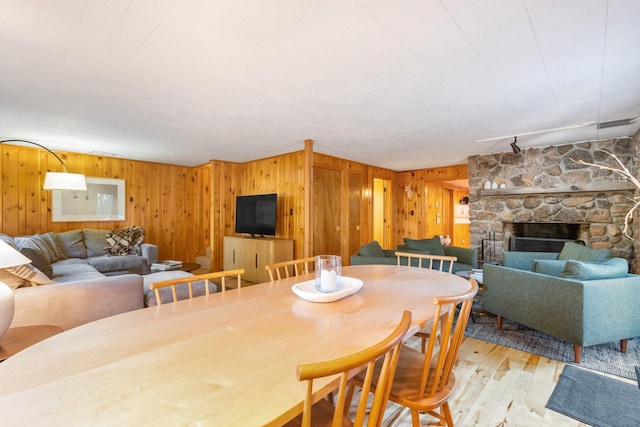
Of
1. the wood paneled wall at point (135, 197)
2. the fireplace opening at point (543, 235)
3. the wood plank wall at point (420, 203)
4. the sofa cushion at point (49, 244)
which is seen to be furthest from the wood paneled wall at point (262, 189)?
the fireplace opening at point (543, 235)

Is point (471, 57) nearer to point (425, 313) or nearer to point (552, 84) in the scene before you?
point (552, 84)

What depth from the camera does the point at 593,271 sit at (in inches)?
96.9

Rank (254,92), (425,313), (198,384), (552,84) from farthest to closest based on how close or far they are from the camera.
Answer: (254,92) → (552,84) → (425,313) → (198,384)

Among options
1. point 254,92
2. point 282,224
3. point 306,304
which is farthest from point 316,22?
point 282,224

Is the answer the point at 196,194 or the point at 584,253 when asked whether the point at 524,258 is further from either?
the point at 196,194

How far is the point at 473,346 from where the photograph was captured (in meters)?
2.67

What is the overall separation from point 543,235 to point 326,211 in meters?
3.74

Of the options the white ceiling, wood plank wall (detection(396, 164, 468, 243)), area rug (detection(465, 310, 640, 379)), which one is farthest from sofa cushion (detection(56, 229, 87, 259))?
wood plank wall (detection(396, 164, 468, 243))

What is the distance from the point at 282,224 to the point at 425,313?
168 inches

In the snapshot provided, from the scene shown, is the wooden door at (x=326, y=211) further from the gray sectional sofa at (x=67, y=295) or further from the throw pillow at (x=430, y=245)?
the gray sectional sofa at (x=67, y=295)

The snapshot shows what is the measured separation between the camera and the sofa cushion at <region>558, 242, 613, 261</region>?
3289 mm

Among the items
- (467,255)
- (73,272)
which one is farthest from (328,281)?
(467,255)

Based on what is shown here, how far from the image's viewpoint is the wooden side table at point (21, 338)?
1.48 meters

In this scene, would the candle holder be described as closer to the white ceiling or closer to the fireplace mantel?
the white ceiling
